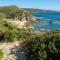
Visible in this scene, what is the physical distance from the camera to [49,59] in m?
14.1

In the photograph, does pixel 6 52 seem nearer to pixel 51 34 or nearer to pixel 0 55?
Answer: pixel 0 55

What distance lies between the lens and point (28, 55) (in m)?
15.2

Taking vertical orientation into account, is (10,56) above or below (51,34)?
below

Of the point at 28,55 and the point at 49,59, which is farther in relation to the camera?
the point at 28,55

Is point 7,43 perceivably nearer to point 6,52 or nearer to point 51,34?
point 6,52

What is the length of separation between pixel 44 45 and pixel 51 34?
4.27ft

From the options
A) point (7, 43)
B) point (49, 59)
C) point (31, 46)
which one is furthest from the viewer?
point (7, 43)

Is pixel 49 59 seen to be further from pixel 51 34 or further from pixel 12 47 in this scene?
pixel 12 47

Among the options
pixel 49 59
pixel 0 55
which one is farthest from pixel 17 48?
pixel 49 59

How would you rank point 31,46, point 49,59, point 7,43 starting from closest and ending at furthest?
point 49,59 < point 31,46 < point 7,43

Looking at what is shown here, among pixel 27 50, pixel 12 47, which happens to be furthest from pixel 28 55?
pixel 12 47

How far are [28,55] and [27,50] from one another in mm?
381

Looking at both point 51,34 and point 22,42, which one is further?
point 22,42

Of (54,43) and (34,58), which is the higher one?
(54,43)
